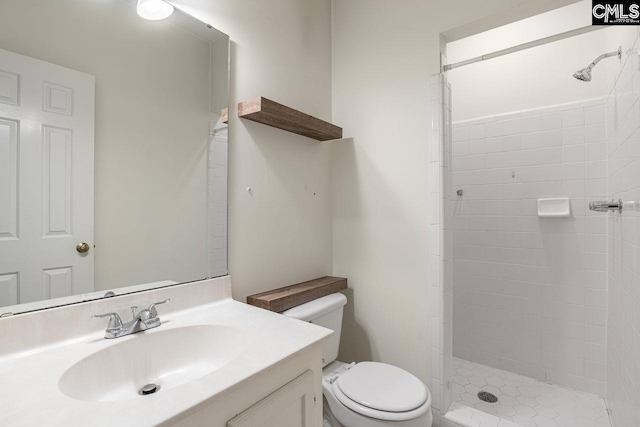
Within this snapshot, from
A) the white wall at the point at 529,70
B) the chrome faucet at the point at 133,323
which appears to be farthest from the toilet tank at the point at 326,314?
the white wall at the point at 529,70

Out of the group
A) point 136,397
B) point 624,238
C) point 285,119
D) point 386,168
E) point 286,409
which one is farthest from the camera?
point 386,168

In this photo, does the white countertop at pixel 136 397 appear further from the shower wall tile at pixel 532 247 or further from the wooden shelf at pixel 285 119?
the shower wall tile at pixel 532 247

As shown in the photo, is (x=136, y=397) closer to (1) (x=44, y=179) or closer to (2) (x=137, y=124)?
(1) (x=44, y=179)

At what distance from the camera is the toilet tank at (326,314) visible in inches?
58.6

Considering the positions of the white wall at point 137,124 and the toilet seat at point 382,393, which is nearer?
the white wall at point 137,124

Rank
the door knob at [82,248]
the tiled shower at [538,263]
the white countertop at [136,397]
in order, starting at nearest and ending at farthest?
1. the white countertop at [136,397]
2. the door knob at [82,248]
3. the tiled shower at [538,263]

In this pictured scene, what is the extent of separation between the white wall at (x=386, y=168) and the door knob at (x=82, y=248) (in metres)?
1.31

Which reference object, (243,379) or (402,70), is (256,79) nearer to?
(402,70)

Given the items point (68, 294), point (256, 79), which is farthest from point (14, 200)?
point (256, 79)

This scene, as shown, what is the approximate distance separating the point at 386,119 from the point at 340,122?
0.31m

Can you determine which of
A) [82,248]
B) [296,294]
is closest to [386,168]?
[296,294]

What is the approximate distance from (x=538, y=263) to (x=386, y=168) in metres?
1.28

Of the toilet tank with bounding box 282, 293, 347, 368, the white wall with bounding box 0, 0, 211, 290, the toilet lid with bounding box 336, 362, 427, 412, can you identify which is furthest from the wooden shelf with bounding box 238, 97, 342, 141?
the toilet lid with bounding box 336, 362, 427, 412

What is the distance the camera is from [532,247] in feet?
7.07
